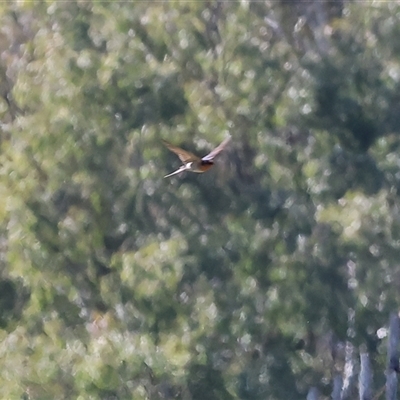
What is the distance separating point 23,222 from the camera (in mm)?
10078

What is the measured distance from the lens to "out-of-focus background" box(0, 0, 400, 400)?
8.71 m

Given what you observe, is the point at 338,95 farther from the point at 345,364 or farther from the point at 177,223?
the point at 345,364

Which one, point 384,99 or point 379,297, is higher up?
point 384,99

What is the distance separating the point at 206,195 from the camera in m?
9.63

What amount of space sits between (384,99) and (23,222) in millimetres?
4051

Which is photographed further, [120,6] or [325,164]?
[120,6]

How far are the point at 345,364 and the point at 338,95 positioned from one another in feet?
11.6

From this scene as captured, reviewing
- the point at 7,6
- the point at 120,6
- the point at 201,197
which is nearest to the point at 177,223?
the point at 201,197

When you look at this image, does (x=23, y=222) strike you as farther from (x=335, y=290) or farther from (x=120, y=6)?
(x=335, y=290)

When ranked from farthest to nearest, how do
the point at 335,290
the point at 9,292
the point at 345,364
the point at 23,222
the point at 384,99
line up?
the point at 9,292, the point at 345,364, the point at 23,222, the point at 335,290, the point at 384,99

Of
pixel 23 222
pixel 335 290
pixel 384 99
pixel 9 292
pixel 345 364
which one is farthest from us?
pixel 9 292

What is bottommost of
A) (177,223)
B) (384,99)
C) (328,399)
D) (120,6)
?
(328,399)

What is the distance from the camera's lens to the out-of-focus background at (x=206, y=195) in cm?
871

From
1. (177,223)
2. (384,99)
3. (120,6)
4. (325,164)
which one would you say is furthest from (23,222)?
(384,99)
